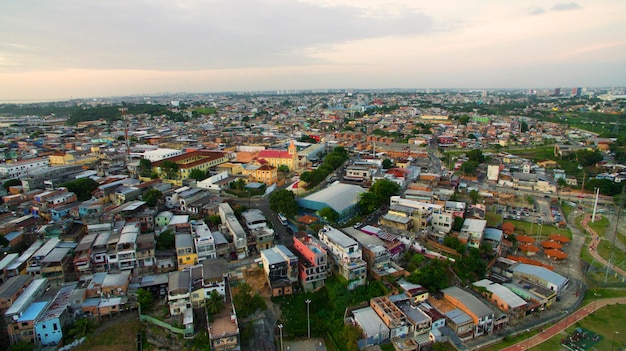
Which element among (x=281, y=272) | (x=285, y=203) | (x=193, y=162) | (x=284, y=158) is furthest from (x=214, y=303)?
(x=284, y=158)

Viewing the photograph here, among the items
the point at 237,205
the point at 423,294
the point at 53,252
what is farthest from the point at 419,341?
the point at 53,252

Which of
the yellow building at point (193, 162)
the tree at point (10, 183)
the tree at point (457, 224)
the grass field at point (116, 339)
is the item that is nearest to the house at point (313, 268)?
the grass field at point (116, 339)

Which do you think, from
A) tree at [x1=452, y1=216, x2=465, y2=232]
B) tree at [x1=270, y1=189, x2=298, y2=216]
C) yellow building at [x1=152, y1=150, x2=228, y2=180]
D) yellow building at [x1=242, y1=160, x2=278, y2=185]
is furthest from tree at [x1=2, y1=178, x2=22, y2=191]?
tree at [x1=452, y1=216, x2=465, y2=232]

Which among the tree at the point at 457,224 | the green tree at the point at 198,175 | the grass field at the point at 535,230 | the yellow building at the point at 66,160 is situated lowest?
the grass field at the point at 535,230

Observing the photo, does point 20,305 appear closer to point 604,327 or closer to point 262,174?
point 262,174

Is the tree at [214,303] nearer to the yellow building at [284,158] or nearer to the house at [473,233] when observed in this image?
the house at [473,233]

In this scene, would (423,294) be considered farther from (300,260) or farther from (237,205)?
(237,205)

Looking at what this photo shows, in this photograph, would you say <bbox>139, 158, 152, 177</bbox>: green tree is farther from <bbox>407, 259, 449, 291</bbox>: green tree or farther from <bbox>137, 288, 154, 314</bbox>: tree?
<bbox>407, 259, 449, 291</bbox>: green tree
